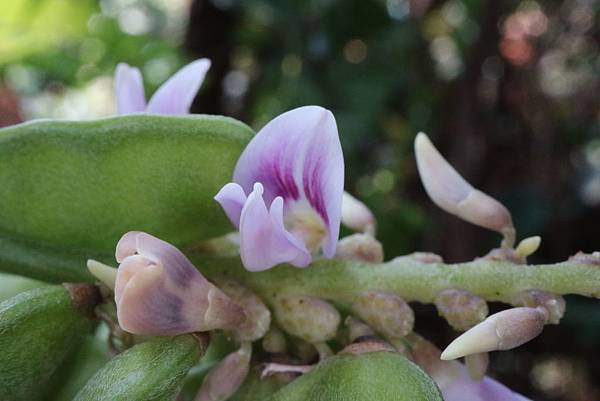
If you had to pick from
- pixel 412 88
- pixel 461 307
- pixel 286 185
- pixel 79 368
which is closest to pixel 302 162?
pixel 286 185

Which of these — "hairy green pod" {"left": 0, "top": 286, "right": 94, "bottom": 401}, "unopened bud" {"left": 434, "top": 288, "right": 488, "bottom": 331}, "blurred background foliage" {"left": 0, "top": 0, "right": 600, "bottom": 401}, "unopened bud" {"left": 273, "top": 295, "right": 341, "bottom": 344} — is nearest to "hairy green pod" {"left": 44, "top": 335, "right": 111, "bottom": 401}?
"hairy green pod" {"left": 0, "top": 286, "right": 94, "bottom": 401}

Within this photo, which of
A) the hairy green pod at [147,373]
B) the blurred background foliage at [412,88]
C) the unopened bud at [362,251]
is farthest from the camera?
the blurred background foliage at [412,88]

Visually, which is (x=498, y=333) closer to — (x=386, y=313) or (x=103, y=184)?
(x=386, y=313)

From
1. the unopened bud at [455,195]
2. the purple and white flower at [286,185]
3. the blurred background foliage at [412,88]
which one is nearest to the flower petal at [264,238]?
the purple and white flower at [286,185]

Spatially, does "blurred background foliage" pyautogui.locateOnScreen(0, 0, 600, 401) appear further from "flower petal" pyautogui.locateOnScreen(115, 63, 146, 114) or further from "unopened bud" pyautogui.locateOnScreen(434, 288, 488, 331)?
"unopened bud" pyautogui.locateOnScreen(434, 288, 488, 331)

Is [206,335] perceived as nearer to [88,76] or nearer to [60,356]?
[60,356]

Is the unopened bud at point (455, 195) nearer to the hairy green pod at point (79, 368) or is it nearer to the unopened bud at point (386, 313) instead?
the unopened bud at point (386, 313)
